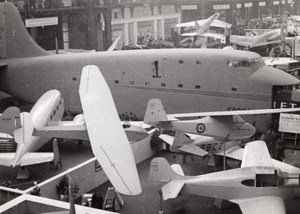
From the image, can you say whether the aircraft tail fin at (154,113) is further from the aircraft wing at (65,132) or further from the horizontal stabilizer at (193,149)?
the aircraft wing at (65,132)

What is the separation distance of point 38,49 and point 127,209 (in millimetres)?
7609

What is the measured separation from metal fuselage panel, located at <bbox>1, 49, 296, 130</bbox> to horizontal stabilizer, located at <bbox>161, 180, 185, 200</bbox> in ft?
14.8

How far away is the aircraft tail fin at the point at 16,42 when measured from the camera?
46.5ft

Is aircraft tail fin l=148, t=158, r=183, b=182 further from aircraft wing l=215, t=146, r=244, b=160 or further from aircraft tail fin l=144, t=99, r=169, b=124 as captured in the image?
aircraft wing l=215, t=146, r=244, b=160

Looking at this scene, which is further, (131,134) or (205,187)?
(131,134)

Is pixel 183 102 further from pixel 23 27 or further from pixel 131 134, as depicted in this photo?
pixel 23 27

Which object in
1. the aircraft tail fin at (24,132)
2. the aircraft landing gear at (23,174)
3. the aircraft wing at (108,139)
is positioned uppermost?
the aircraft wing at (108,139)

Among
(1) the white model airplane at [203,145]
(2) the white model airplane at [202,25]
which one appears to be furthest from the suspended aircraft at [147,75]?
(2) the white model airplane at [202,25]

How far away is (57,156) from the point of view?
36.5 feet

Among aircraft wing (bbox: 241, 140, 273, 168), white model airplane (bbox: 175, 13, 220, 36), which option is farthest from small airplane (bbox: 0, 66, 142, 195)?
white model airplane (bbox: 175, 13, 220, 36)

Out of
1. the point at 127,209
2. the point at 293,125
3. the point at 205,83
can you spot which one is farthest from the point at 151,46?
A: the point at 127,209

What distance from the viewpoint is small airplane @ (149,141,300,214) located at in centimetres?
794

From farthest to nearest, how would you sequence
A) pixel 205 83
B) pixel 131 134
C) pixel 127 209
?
pixel 205 83, pixel 131 134, pixel 127 209

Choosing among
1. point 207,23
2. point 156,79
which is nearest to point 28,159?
point 156,79
